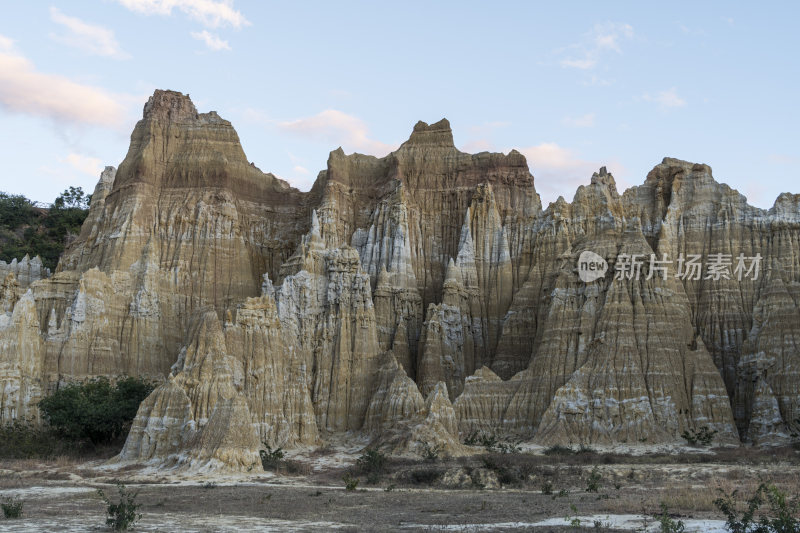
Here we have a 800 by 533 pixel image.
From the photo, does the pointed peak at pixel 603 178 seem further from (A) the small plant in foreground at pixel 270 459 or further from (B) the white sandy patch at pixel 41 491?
(B) the white sandy patch at pixel 41 491

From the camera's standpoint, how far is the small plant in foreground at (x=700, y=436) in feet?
178

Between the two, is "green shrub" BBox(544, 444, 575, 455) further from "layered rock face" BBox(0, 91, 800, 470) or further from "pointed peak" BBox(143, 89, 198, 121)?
"pointed peak" BBox(143, 89, 198, 121)

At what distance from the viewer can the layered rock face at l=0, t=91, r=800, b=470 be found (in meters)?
56.8

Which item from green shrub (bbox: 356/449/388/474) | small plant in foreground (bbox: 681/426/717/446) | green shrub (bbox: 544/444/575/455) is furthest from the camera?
small plant in foreground (bbox: 681/426/717/446)

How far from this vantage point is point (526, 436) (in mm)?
59625

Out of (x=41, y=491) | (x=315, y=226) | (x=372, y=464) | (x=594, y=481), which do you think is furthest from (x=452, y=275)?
(x=41, y=491)

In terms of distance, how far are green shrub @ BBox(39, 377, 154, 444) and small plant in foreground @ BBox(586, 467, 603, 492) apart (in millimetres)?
29697

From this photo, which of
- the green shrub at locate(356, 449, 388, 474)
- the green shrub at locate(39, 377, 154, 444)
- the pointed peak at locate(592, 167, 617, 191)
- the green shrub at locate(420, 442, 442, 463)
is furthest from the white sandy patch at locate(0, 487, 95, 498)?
the pointed peak at locate(592, 167, 617, 191)

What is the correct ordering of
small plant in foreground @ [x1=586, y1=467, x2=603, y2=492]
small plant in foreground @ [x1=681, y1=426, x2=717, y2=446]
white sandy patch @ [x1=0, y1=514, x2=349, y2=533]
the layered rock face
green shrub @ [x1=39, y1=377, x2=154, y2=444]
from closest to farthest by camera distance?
white sandy patch @ [x1=0, y1=514, x2=349, y2=533] → small plant in foreground @ [x1=586, y1=467, x2=603, y2=492] → small plant in foreground @ [x1=681, y1=426, x2=717, y2=446] → green shrub @ [x1=39, y1=377, x2=154, y2=444] → the layered rock face

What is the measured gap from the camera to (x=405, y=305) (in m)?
73.5

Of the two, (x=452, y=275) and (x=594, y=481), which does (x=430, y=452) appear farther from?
(x=452, y=275)

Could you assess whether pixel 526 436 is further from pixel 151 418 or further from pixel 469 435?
pixel 151 418

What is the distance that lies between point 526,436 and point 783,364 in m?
16.4

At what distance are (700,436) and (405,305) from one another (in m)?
26.4
